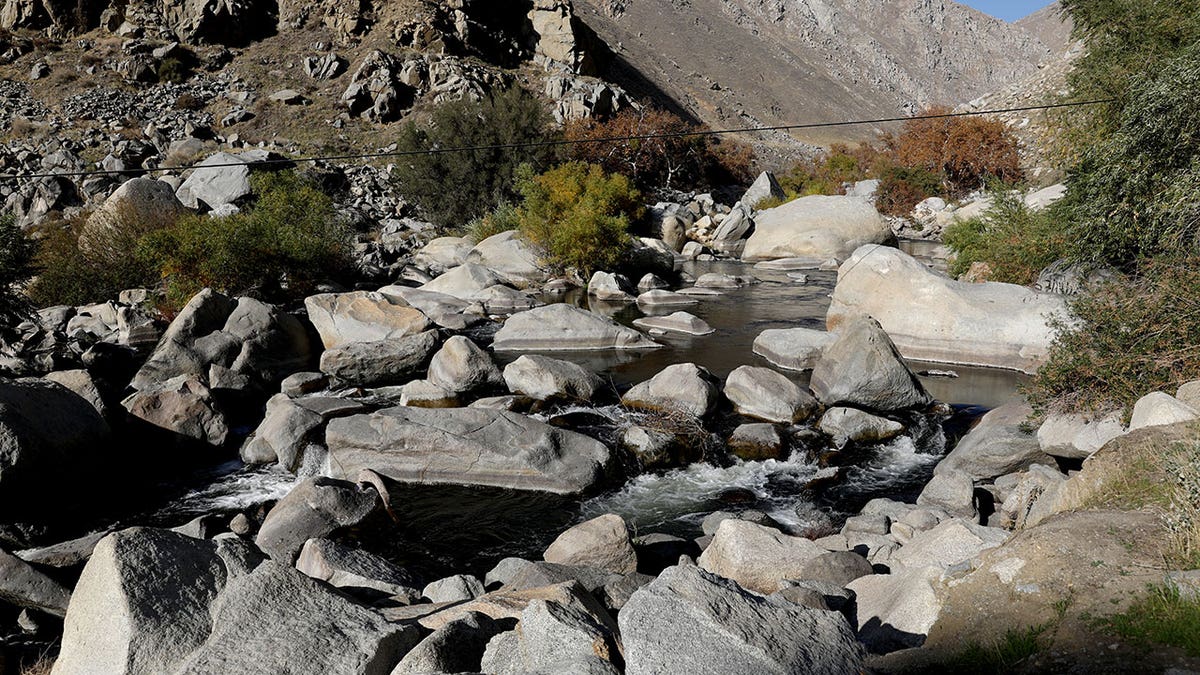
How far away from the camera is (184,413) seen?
1200cm

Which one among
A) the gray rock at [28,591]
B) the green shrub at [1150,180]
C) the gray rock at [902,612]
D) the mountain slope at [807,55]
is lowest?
the gray rock at [28,591]

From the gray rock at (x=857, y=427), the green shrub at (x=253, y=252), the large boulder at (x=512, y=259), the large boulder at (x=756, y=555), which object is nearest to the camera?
the large boulder at (x=756, y=555)

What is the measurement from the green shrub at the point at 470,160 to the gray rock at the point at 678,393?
2319 cm

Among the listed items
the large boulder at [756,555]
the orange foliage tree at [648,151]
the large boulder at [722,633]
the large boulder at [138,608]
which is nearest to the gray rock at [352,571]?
the large boulder at [138,608]

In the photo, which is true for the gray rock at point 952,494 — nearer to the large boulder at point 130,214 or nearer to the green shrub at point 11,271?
the green shrub at point 11,271

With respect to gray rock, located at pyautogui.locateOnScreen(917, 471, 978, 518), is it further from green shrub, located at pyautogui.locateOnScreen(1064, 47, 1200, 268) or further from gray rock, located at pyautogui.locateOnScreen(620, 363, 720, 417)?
green shrub, located at pyautogui.locateOnScreen(1064, 47, 1200, 268)

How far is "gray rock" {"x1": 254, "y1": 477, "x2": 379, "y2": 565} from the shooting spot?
8.64 metres

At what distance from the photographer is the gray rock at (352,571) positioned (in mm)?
6500

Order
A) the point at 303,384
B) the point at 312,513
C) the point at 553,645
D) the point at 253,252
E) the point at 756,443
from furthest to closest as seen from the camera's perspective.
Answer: the point at 253,252 → the point at 303,384 → the point at 756,443 → the point at 312,513 → the point at 553,645

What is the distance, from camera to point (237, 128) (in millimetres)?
47875

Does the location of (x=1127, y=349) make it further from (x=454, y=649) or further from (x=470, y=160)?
(x=470, y=160)

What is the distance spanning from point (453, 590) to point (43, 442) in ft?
24.0

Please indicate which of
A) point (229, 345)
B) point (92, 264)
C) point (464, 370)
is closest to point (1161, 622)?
point (464, 370)

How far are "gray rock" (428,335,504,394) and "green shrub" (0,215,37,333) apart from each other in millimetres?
8680
